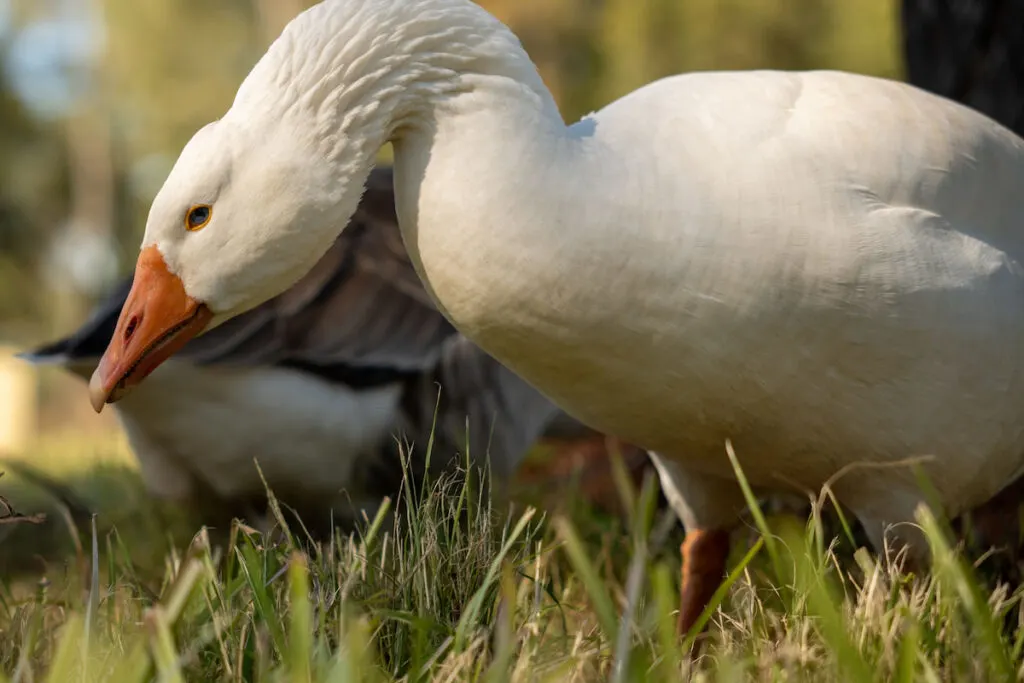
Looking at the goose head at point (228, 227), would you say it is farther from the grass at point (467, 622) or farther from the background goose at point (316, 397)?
the background goose at point (316, 397)

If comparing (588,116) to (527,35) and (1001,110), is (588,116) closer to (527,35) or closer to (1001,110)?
(1001,110)

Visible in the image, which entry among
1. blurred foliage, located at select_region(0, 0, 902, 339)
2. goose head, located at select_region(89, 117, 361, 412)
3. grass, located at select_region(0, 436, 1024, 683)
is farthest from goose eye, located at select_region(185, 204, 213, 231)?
blurred foliage, located at select_region(0, 0, 902, 339)

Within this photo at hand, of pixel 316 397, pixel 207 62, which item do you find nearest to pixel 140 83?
pixel 207 62

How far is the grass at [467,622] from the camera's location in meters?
1.68

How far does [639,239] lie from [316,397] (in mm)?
2142

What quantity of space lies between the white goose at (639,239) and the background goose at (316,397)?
1557mm

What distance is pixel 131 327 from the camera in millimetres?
2305

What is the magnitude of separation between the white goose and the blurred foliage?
410 inches

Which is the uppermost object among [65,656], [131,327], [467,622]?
[131,327]

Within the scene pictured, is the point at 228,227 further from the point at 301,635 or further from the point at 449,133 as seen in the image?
the point at 301,635

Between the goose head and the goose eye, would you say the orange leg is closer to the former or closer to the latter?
the goose head

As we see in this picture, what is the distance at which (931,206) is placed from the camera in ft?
8.26

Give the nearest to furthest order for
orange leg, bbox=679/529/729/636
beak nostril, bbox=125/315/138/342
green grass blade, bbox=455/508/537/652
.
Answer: green grass blade, bbox=455/508/537/652
beak nostril, bbox=125/315/138/342
orange leg, bbox=679/529/729/636

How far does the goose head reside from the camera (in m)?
2.17
